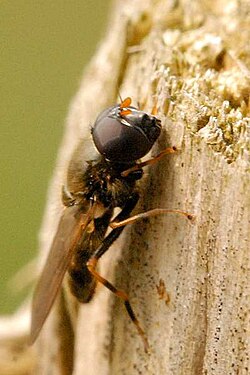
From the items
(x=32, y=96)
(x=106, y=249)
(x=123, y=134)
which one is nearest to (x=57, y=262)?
(x=106, y=249)

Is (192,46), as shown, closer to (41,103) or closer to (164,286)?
(164,286)

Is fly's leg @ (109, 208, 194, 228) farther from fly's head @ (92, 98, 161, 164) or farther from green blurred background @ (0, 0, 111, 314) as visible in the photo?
green blurred background @ (0, 0, 111, 314)

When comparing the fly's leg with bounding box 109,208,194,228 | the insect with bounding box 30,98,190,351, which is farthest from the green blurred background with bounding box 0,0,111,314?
the fly's leg with bounding box 109,208,194,228

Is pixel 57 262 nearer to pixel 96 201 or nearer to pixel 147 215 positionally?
pixel 96 201

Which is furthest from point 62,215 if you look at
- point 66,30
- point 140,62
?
point 66,30

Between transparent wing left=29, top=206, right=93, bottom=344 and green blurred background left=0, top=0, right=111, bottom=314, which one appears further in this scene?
green blurred background left=0, top=0, right=111, bottom=314
